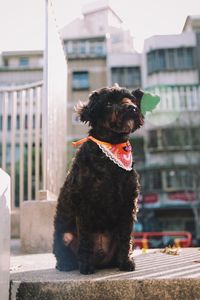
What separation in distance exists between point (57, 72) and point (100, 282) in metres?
3.49

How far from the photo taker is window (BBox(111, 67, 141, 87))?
27.2 metres

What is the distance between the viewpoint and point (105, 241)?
8.11 feet

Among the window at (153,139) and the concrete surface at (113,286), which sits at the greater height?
the window at (153,139)

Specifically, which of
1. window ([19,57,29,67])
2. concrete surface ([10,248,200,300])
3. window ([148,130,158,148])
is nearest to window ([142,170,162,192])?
window ([148,130,158,148])

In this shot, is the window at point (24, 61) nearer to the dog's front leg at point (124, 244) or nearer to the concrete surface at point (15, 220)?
the concrete surface at point (15, 220)

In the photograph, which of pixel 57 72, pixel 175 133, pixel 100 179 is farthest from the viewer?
pixel 175 133

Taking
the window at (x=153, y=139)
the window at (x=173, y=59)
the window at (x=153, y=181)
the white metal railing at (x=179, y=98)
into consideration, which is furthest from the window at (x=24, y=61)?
the window at (x=153, y=181)

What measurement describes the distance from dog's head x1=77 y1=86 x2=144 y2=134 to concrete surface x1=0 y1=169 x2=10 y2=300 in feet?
2.53

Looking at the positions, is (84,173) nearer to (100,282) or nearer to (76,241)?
(76,241)

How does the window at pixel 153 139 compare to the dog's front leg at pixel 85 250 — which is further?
the window at pixel 153 139

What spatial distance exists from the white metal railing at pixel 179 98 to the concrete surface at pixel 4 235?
927 inches

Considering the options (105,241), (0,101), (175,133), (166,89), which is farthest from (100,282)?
(166,89)

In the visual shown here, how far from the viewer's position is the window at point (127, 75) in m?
27.2

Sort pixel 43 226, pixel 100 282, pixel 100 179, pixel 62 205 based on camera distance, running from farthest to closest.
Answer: pixel 43 226 → pixel 62 205 → pixel 100 179 → pixel 100 282
